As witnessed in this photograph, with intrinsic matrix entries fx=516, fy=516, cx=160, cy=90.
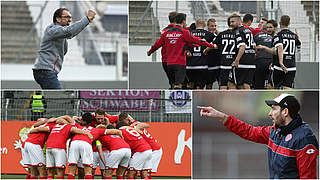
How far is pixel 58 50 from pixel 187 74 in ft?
5.92

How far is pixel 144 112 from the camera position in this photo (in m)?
7.14

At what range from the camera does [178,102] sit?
6801mm

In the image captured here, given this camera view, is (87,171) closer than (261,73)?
Yes

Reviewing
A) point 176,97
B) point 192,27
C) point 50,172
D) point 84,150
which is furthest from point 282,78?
point 50,172

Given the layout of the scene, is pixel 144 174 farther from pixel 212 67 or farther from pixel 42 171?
pixel 212 67

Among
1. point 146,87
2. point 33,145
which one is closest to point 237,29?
Answer: point 146,87

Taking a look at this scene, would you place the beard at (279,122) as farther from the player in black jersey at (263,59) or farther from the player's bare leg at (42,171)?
the player's bare leg at (42,171)

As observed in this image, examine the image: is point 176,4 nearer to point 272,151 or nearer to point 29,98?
point 29,98

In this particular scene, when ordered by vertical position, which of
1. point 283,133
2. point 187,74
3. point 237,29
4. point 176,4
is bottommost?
point 283,133

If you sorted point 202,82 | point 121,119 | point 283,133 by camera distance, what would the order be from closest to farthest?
point 283,133, point 202,82, point 121,119

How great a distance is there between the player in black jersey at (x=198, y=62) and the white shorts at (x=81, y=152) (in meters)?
1.35

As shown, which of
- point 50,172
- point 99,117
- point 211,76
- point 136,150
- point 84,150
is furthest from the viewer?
point 136,150

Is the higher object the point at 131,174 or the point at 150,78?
the point at 150,78

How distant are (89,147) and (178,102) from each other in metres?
1.57
